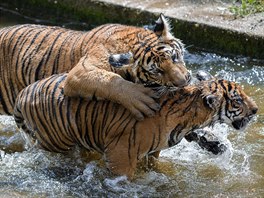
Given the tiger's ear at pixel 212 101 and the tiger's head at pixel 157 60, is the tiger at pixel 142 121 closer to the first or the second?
the tiger's ear at pixel 212 101

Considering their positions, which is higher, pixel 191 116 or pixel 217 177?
pixel 191 116

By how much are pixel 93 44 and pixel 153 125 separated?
77 centimetres

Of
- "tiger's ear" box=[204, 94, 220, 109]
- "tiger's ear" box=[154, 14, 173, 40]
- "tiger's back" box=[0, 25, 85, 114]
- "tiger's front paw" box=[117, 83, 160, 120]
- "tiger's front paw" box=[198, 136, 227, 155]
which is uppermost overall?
"tiger's ear" box=[154, 14, 173, 40]

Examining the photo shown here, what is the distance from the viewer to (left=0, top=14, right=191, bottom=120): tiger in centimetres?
394

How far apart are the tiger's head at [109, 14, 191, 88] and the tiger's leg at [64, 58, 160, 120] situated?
0.08m

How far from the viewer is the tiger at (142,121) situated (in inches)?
155

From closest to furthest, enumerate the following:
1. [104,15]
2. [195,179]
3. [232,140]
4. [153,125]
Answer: [153,125]
[195,179]
[232,140]
[104,15]

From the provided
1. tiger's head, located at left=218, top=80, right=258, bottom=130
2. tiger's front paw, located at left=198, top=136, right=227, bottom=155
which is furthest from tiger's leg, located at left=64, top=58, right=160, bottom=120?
tiger's front paw, located at left=198, top=136, right=227, bottom=155

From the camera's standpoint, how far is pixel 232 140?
190 inches

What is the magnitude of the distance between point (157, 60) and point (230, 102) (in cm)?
45

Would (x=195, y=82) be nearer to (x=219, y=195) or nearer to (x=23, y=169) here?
(x=219, y=195)

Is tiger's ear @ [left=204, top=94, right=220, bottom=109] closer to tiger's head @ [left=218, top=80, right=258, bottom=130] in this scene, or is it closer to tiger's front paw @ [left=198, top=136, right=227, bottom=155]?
tiger's head @ [left=218, top=80, right=258, bottom=130]

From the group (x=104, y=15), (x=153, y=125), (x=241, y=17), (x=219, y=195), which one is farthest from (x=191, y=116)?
(x=104, y=15)

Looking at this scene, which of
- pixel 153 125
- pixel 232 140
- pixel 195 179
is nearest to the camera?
pixel 153 125
